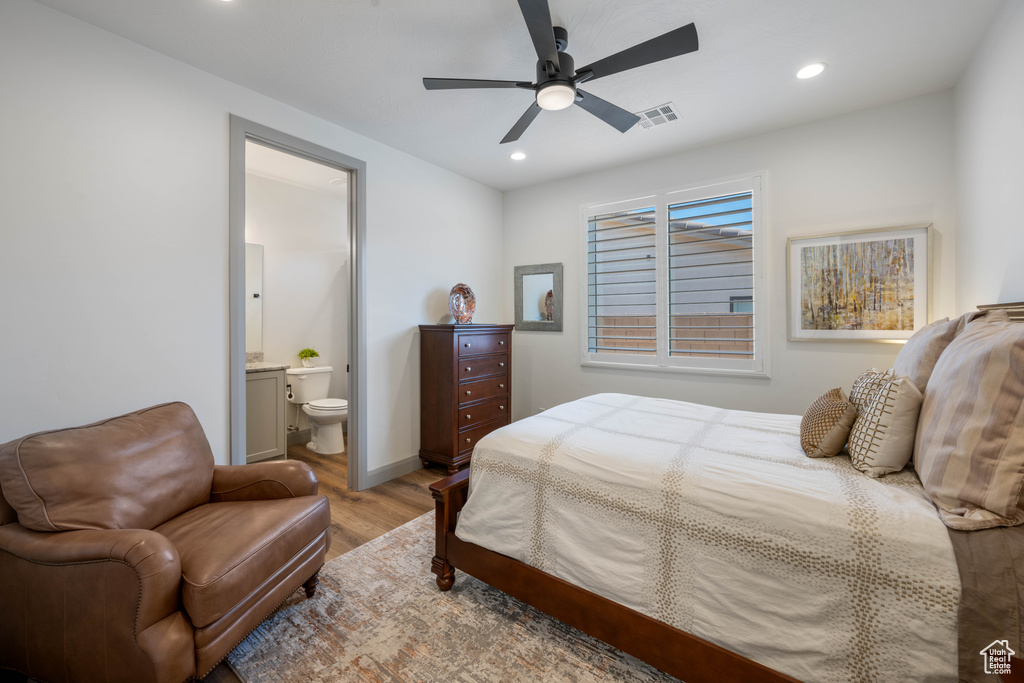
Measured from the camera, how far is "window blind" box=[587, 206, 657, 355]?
3641mm

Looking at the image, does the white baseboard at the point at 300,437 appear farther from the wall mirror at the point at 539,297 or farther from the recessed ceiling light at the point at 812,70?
the recessed ceiling light at the point at 812,70

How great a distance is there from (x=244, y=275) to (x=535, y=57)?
7.00 feet

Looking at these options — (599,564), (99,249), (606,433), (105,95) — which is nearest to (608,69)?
(606,433)

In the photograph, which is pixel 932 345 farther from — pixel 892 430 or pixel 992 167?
pixel 992 167

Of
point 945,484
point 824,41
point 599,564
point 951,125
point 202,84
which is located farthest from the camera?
point 951,125

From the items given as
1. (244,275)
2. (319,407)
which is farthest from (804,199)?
(319,407)

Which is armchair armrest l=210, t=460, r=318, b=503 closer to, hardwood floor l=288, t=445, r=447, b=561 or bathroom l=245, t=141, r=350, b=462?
hardwood floor l=288, t=445, r=447, b=561

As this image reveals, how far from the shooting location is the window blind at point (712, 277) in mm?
3193

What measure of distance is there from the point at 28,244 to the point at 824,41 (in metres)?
3.94

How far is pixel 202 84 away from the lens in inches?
90.8

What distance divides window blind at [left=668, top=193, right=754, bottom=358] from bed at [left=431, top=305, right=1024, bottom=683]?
1423mm

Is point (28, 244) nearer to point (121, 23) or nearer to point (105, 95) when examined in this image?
point (105, 95)

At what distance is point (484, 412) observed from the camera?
3.75 m

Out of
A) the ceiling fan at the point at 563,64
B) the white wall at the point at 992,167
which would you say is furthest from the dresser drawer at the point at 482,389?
the white wall at the point at 992,167
